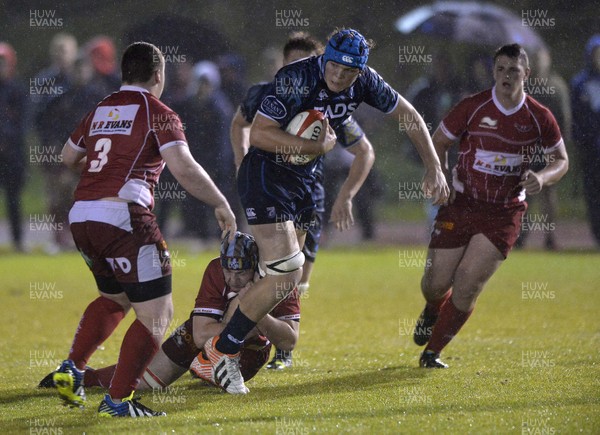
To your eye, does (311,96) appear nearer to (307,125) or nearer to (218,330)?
(307,125)

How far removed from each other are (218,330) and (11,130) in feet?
28.1

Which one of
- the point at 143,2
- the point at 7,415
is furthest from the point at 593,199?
the point at 7,415

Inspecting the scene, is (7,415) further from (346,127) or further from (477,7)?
(477,7)

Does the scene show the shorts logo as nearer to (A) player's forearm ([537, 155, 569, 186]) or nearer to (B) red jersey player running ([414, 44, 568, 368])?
(B) red jersey player running ([414, 44, 568, 368])

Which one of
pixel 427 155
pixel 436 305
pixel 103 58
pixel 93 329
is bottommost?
pixel 436 305

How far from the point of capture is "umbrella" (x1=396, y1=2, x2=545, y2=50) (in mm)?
13602

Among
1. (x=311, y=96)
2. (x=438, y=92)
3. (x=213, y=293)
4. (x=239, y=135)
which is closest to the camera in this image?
(x=311, y=96)

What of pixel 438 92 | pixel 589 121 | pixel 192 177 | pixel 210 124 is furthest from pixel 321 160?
pixel 589 121

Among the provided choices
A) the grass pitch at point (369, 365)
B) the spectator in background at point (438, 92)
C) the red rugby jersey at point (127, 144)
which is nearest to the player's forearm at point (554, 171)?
the grass pitch at point (369, 365)

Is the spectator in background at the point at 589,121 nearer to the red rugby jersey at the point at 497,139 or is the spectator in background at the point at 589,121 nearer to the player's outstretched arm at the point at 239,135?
the red rugby jersey at the point at 497,139

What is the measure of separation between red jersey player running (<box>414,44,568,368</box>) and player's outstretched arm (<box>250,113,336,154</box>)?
1708mm

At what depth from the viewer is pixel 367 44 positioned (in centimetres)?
598

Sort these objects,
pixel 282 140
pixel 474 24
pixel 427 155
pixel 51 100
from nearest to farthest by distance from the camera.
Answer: pixel 282 140
pixel 427 155
pixel 51 100
pixel 474 24

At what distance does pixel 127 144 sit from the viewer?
17.5 feet
